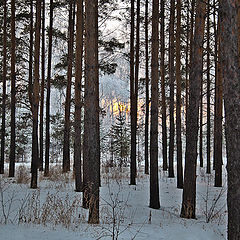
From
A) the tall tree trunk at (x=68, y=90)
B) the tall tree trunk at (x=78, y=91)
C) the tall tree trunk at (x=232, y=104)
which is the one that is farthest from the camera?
the tall tree trunk at (x=68, y=90)

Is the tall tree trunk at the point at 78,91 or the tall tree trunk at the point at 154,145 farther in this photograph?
the tall tree trunk at the point at 78,91

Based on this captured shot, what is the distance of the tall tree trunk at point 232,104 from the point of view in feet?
11.7

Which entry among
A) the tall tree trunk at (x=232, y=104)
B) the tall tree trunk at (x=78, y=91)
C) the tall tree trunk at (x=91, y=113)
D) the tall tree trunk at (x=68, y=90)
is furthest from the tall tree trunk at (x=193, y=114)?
the tall tree trunk at (x=68, y=90)

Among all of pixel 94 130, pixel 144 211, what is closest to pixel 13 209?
pixel 94 130

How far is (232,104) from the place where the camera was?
3.60 m

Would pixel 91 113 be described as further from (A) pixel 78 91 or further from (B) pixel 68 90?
(B) pixel 68 90

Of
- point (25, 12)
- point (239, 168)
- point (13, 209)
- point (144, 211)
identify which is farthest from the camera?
point (25, 12)

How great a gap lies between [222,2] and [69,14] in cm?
1065

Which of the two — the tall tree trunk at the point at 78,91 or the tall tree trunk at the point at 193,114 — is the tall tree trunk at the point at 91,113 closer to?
the tall tree trunk at the point at 193,114

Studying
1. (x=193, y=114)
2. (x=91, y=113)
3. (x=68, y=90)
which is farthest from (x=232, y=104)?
(x=68, y=90)

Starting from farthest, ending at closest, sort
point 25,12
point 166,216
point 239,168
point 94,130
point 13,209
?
point 25,12 → point 166,216 → point 13,209 → point 94,130 → point 239,168

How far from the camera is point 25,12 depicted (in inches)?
513

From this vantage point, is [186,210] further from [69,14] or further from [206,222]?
[69,14]

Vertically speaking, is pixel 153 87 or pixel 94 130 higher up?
pixel 153 87
